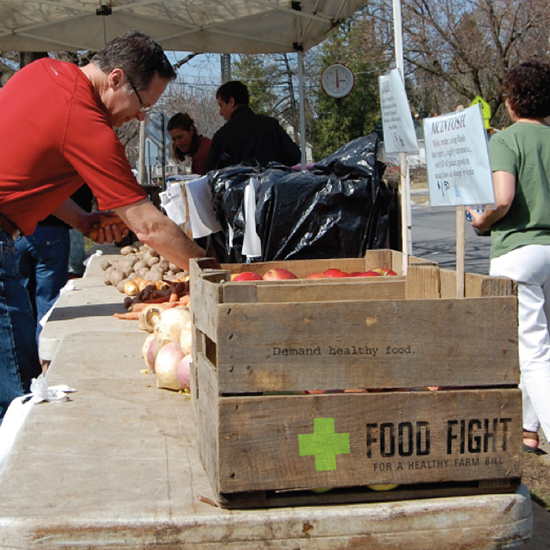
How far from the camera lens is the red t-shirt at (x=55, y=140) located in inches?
98.5

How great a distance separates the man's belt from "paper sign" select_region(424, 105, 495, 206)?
1712 millimetres

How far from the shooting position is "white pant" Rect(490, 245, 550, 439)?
11.2ft

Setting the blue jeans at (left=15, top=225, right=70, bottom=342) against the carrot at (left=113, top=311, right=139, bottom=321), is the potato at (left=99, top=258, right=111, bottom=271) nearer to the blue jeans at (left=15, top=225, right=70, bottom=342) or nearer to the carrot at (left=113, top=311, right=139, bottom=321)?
the blue jeans at (left=15, top=225, right=70, bottom=342)

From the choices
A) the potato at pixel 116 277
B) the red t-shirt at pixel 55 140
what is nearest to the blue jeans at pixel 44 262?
the potato at pixel 116 277

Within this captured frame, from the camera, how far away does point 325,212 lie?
3877 mm

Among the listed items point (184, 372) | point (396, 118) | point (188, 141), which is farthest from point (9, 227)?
point (188, 141)

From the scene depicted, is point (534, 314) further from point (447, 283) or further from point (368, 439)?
point (368, 439)

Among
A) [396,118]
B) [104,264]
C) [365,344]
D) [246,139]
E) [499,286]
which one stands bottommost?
[104,264]

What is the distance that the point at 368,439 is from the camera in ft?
5.30

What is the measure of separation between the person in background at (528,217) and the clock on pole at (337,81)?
13754 mm

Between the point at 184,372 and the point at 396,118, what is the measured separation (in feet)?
4.54

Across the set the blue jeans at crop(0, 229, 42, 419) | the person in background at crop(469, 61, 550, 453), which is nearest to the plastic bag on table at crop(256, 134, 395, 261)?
the person in background at crop(469, 61, 550, 453)

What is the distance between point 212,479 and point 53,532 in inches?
15.6

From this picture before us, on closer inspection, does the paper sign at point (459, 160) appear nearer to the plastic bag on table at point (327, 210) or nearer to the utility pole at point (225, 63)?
the plastic bag on table at point (327, 210)
